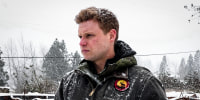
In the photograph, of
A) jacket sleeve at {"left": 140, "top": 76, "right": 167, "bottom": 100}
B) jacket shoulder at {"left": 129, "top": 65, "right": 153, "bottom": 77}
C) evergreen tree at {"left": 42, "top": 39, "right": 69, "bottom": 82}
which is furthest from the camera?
evergreen tree at {"left": 42, "top": 39, "right": 69, "bottom": 82}

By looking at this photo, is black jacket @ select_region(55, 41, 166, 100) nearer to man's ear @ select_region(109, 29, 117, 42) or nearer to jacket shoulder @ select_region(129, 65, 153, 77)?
jacket shoulder @ select_region(129, 65, 153, 77)

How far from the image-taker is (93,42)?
74.3 inches

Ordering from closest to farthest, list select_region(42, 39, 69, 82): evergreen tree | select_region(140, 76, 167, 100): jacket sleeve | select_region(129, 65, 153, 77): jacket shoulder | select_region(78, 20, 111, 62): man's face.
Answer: select_region(140, 76, 167, 100): jacket sleeve → select_region(129, 65, 153, 77): jacket shoulder → select_region(78, 20, 111, 62): man's face → select_region(42, 39, 69, 82): evergreen tree

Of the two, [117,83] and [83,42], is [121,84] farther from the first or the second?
[83,42]

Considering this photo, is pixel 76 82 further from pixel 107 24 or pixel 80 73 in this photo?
pixel 107 24

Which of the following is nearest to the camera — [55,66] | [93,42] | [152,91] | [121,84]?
[152,91]

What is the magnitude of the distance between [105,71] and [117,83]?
0.47ft

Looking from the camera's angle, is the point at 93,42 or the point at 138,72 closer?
the point at 138,72

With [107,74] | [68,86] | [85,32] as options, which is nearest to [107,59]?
[107,74]

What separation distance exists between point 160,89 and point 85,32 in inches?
32.5

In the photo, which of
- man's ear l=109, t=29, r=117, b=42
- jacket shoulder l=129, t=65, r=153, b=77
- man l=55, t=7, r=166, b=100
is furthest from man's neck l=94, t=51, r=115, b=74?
jacket shoulder l=129, t=65, r=153, b=77

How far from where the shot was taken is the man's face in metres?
1.89

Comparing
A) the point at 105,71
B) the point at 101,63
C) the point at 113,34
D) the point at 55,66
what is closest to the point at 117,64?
the point at 105,71

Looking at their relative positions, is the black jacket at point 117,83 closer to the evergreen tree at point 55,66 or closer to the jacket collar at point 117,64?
the jacket collar at point 117,64
